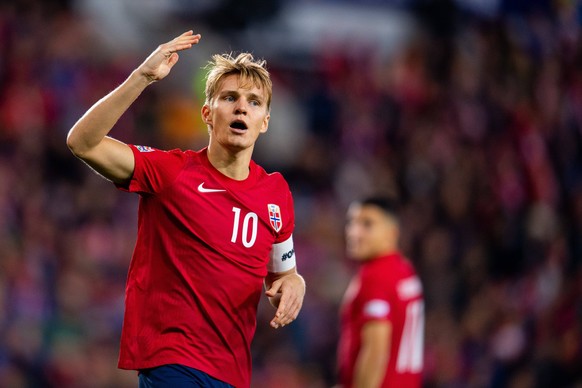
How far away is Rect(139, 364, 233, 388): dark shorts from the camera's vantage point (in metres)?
3.90

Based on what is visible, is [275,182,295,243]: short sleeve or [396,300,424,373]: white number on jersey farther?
[396,300,424,373]: white number on jersey

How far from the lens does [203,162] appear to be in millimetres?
4227

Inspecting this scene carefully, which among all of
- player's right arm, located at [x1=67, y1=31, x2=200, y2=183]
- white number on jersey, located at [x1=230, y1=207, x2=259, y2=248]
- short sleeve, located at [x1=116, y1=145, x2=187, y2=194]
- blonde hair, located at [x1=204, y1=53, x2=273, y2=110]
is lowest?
white number on jersey, located at [x1=230, y1=207, x2=259, y2=248]

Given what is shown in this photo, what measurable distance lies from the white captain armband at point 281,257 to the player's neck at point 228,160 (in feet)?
1.22

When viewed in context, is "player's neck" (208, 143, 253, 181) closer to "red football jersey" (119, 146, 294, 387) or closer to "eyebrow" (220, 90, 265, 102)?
"red football jersey" (119, 146, 294, 387)

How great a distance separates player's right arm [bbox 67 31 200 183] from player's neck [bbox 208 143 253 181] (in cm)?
44

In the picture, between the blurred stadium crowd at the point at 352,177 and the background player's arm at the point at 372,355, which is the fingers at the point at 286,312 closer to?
the background player's arm at the point at 372,355

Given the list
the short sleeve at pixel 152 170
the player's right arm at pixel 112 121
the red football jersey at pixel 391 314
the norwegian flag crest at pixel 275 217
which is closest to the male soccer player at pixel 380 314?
the red football jersey at pixel 391 314

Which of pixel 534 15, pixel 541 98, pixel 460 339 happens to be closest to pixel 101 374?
pixel 460 339

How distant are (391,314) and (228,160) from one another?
7.06 ft

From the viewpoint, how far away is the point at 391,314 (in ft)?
19.9

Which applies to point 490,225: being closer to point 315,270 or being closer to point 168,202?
point 315,270

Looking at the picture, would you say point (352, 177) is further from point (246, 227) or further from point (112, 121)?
point (112, 121)

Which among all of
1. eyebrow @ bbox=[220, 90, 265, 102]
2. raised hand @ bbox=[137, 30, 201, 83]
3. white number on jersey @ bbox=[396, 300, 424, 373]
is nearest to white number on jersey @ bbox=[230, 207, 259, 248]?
eyebrow @ bbox=[220, 90, 265, 102]
